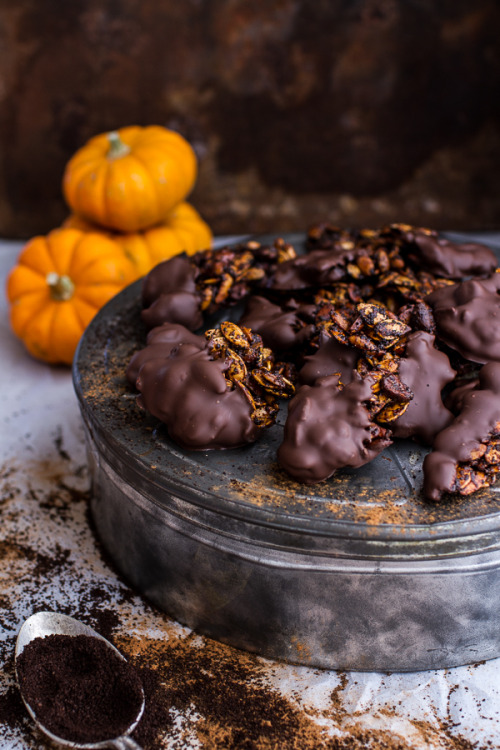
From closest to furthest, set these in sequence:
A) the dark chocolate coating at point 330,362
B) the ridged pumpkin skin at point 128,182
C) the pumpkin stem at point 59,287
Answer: the dark chocolate coating at point 330,362
the pumpkin stem at point 59,287
the ridged pumpkin skin at point 128,182

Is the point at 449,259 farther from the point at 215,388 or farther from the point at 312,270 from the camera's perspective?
the point at 215,388

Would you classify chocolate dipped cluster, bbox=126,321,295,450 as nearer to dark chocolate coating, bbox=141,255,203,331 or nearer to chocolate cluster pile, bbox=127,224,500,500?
chocolate cluster pile, bbox=127,224,500,500

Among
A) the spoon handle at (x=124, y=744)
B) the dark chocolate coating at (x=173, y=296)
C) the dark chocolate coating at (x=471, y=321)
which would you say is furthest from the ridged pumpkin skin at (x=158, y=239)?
the spoon handle at (x=124, y=744)

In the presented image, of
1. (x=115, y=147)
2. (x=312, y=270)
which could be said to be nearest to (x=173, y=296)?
(x=312, y=270)

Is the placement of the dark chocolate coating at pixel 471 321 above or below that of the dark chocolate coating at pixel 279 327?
above

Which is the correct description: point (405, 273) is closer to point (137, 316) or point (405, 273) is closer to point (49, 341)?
point (137, 316)

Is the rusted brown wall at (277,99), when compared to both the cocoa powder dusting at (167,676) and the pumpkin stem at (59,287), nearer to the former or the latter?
the pumpkin stem at (59,287)
